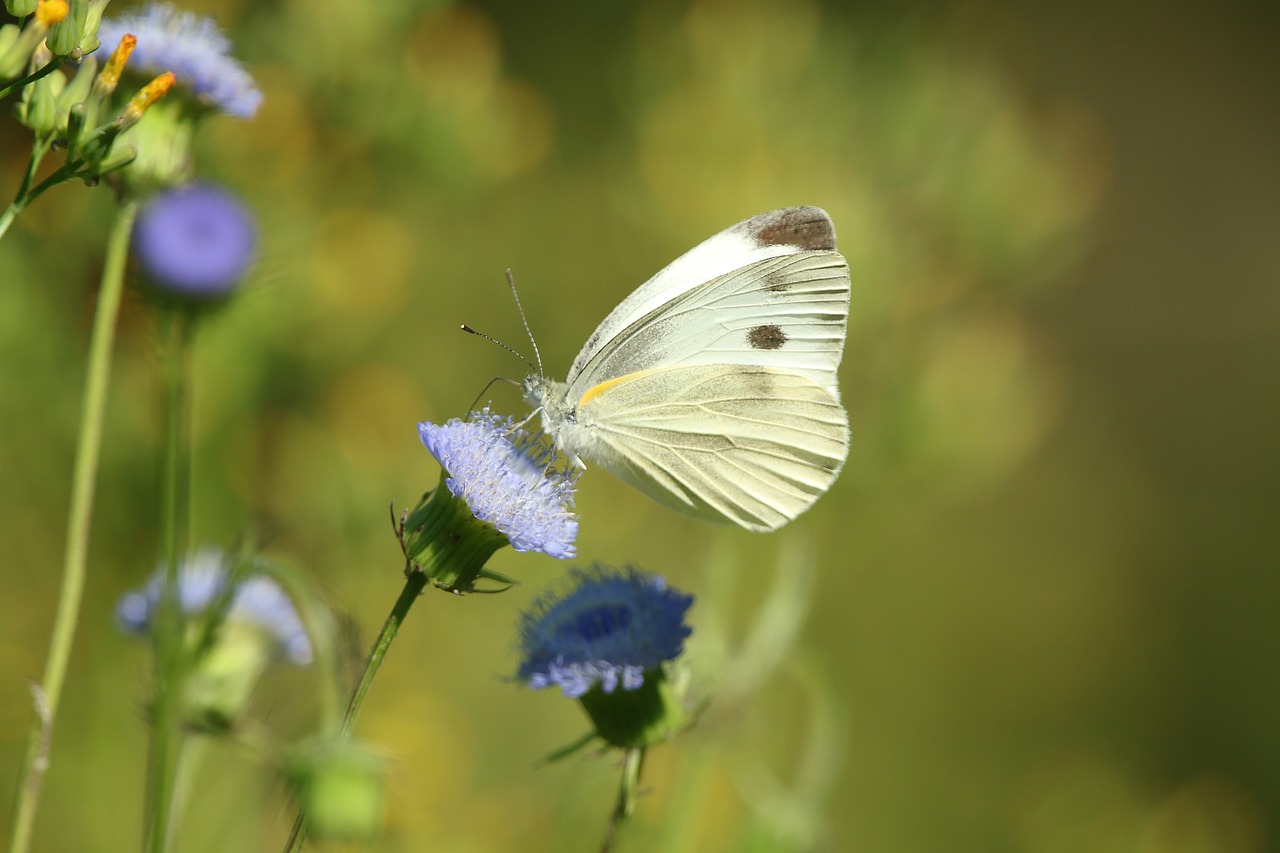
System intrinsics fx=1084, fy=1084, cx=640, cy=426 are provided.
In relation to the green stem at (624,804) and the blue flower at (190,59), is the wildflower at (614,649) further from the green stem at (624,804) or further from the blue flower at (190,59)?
the blue flower at (190,59)

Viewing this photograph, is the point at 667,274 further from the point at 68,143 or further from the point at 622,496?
the point at 622,496

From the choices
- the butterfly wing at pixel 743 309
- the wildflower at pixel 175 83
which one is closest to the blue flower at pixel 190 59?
the wildflower at pixel 175 83

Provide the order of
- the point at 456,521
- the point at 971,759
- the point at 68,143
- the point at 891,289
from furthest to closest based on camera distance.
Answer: the point at 971,759 < the point at 891,289 < the point at 456,521 < the point at 68,143

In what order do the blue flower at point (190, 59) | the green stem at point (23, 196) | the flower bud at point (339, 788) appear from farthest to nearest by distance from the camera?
1. the blue flower at point (190, 59)
2. the flower bud at point (339, 788)
3. the green stem at point (23, 196)

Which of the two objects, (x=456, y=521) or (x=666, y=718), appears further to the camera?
(x=666, y=718)

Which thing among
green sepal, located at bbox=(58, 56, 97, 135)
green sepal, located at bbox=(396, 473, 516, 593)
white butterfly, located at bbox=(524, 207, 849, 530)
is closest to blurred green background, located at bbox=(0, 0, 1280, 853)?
green sepal, located at bbox=(396, 473, 516, 593)

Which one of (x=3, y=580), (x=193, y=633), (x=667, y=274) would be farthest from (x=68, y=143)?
(x=3, y=580)

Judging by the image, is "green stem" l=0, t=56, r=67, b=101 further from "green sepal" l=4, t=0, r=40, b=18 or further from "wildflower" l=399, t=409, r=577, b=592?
"wildflower" l=399, t=409, r=577, b=592
